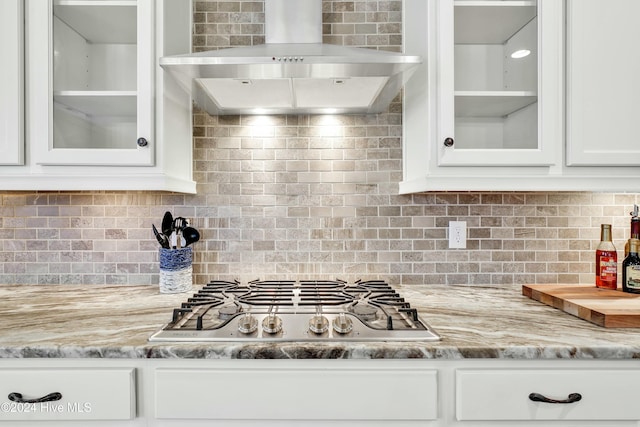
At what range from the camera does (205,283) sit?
1.75 meters

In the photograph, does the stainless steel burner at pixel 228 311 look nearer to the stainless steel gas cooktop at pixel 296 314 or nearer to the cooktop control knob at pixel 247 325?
the stainless steel gas cooktop at pixel 296 314

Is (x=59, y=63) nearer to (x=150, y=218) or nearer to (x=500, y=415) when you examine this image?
(x=150, y=218)

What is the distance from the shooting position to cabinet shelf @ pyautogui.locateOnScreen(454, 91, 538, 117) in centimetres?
138

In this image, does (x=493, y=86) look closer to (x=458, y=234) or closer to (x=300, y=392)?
(x=458, y=234)

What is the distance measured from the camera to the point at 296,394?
3.34 ft

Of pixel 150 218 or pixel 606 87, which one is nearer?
pixel 606 87

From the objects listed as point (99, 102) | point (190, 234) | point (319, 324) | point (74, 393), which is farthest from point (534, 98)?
point (74, 393)

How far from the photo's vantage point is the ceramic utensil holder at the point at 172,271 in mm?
1562

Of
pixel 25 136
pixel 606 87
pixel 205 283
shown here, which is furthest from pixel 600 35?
pixel 25 136

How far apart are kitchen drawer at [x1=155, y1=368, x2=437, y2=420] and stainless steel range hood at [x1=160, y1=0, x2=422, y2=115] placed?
0.91 m

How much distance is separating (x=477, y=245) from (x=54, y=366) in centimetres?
161

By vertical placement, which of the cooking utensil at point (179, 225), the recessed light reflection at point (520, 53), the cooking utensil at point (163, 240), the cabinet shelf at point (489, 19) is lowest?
the cooking utensil at point (163, 240)

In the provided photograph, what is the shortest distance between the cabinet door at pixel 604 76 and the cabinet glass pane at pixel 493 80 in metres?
0.13

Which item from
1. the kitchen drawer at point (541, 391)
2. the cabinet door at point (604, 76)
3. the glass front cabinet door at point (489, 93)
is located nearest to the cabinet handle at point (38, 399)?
the kitchen drawer at point (541, 391)
